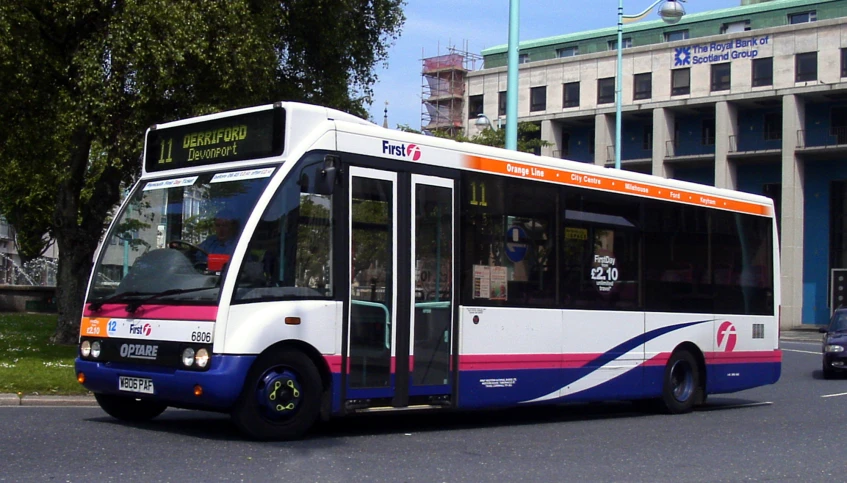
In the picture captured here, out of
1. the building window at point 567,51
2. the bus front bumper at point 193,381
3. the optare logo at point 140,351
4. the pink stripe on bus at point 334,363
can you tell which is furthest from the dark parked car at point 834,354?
the building window at point 567,51

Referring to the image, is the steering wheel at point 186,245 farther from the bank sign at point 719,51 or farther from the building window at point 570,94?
the building window at point 570,94

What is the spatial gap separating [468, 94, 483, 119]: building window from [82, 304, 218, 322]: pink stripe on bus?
59394mm

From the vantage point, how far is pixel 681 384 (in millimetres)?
14141

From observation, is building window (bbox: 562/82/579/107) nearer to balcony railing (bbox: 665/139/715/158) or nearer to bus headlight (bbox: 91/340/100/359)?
balcony railing (bbox: 665/139/715/158)

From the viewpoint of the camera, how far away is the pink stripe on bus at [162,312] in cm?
901

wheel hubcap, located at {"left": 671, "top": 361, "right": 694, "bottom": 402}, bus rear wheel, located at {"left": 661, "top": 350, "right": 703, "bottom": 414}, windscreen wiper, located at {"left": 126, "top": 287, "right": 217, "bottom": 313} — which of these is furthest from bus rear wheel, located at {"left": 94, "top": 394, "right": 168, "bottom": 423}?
wheel hubcap, located at {"left": 671, "top": 361, "right": 694, "bottom": 402}

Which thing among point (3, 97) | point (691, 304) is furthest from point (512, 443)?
point (3, 97)

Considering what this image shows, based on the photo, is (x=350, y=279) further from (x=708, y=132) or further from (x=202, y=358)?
(x=708, y=132)

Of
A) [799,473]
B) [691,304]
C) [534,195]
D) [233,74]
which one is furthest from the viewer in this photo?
[233,74]

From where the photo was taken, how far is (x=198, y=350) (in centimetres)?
902

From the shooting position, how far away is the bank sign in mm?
57625

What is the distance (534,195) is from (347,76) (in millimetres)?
10251

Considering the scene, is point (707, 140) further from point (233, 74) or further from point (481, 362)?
point (481, 362)

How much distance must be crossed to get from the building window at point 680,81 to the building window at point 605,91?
3.61m
